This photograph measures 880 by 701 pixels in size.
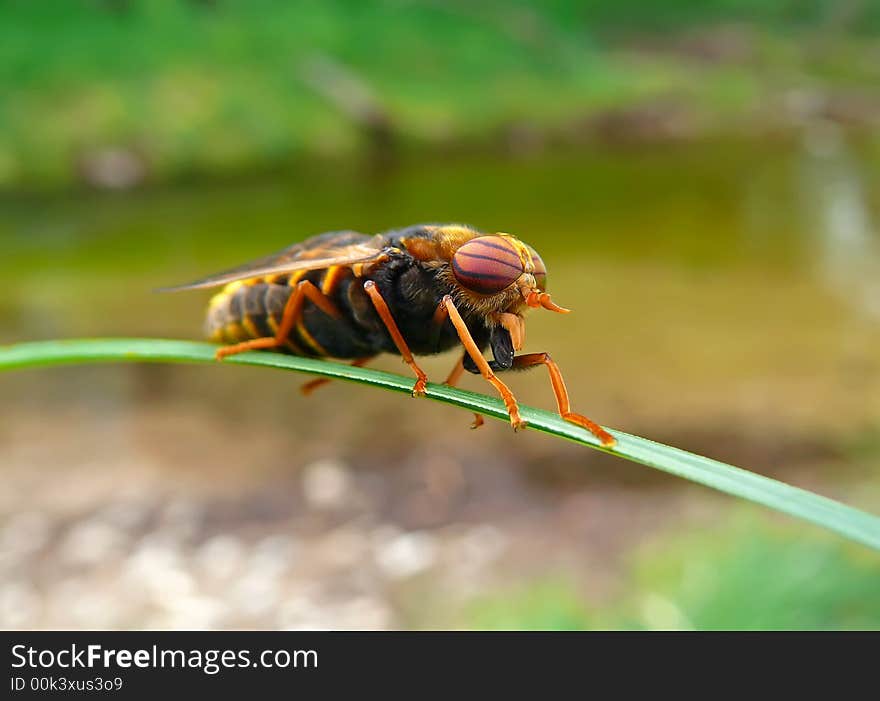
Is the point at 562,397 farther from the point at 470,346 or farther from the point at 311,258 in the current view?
the point at 311,258

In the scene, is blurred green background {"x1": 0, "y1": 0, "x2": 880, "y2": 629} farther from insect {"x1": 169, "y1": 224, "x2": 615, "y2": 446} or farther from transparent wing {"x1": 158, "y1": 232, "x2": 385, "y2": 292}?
transparent wing {"x1": 158, "y1": 232, "x2": 385, "y2": 292}

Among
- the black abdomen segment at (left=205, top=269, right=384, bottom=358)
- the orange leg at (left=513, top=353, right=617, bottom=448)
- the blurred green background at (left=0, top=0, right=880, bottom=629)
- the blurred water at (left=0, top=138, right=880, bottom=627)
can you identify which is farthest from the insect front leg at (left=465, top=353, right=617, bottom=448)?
the blurred water at (left=0, top=138, right=880, bottom=627)

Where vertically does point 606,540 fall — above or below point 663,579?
above

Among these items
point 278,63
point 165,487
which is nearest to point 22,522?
point 165,487

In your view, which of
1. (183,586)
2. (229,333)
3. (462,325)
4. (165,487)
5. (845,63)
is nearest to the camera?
(462,325)

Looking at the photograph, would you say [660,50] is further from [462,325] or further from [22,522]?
[462,325]

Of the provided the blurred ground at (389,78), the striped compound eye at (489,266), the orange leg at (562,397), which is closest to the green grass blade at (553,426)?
the orange leg at (562,397)

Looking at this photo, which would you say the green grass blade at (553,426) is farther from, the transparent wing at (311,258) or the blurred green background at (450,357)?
the blurred green background at (450,357)
